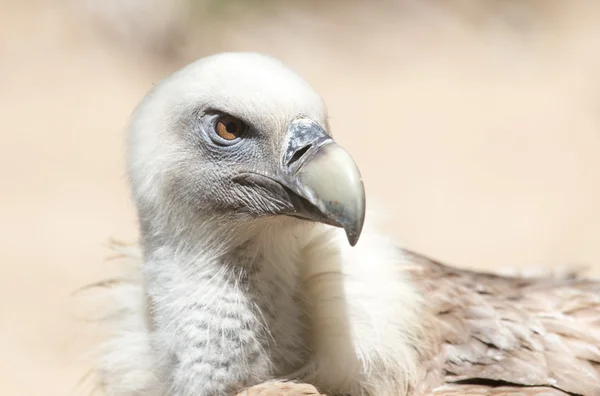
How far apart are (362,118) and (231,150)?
4983 millimetres

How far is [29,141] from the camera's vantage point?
7.18 meters

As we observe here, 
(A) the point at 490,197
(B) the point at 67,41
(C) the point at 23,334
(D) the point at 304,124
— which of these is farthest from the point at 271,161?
(B) the point at 67,41

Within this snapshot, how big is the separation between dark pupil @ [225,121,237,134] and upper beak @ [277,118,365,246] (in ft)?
0.57

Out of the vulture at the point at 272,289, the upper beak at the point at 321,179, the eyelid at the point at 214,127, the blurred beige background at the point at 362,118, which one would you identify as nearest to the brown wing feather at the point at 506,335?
the vulture at the point at 272,289

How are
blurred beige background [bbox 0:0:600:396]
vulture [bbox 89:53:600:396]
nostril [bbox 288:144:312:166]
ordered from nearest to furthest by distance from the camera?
1. nostril [bbox 288:144:312:166]
2. vulture [bbox 89:53:600:396]
3. blurred beige background [bbox 0:0:600:396]

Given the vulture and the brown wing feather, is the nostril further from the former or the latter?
the brown wing feather

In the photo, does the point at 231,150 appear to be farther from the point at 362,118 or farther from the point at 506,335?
the point at 362,118

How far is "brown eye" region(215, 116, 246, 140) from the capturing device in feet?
8.95

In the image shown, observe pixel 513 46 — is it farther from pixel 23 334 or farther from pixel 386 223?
pixel 386 223

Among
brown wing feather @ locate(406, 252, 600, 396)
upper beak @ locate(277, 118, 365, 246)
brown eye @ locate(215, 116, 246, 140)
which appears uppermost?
brown eye @ locate(215, 116, 246, 140)

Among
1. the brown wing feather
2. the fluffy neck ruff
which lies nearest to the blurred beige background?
the fluffy neck ruff

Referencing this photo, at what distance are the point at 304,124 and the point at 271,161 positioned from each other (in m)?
0.16

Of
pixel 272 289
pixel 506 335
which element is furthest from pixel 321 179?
pixel 506 335

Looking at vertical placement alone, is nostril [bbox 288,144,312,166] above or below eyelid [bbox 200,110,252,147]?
below
